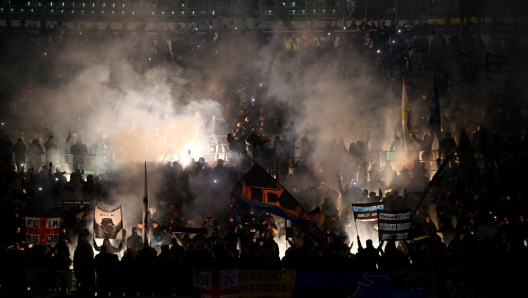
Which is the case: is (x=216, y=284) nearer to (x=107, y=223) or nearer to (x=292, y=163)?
(x=107, y=223)

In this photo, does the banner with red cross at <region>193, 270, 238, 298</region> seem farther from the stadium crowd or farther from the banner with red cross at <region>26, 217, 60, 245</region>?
the banner with red cross at <region>26, 217, 60, 245</region>

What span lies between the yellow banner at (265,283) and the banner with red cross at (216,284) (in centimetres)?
15

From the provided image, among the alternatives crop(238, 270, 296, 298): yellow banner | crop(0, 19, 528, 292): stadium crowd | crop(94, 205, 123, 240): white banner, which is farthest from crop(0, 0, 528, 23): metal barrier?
crop(238, 270, 296, 298): yellow banner

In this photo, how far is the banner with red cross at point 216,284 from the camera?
15.2m

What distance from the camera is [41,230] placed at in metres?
17.1

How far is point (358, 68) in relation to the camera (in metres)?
28.3

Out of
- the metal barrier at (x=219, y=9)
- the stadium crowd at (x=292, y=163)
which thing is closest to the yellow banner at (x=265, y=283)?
the stadium crowd at (x=292, y=163)

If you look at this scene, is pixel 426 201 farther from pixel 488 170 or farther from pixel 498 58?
pixel 498 58

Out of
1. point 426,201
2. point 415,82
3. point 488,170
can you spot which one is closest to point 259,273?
point 426,201

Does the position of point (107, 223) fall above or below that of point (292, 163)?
below

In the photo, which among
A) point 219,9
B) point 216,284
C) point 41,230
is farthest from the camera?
point 219,9

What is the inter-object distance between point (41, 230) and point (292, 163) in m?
8.85

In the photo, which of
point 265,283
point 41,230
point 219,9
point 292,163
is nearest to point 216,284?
point 265,283

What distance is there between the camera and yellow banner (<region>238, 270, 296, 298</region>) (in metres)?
15.3
